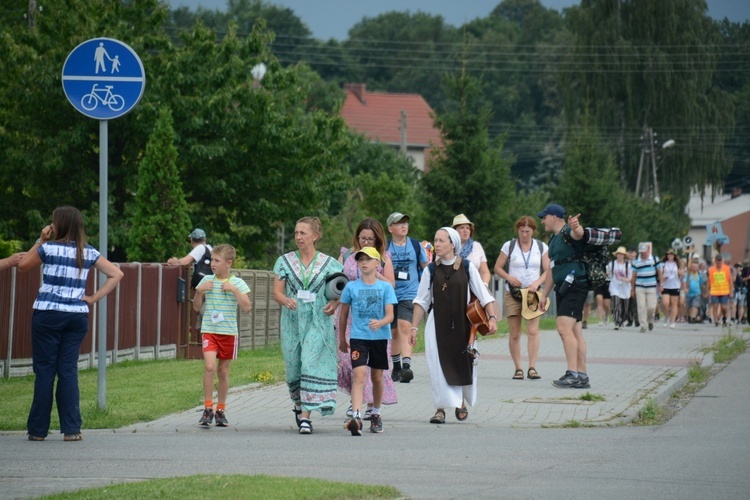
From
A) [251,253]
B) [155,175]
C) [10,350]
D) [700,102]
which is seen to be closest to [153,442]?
[10,350]

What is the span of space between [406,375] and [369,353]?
3884 millimetres

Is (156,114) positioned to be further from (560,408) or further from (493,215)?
(560,408)

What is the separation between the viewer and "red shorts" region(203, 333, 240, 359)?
11.5 metres

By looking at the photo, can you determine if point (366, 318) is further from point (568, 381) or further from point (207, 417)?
point (568, 381)

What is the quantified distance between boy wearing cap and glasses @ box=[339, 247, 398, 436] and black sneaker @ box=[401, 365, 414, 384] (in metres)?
3.79

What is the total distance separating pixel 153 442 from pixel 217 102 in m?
23.6

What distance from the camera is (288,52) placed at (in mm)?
98750

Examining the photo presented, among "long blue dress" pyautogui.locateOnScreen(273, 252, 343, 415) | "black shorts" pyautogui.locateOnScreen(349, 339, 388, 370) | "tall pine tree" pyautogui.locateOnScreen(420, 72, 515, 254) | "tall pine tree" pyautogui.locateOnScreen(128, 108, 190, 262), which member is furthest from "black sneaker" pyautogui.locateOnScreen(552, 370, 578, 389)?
"tall pine tree" pyautogui.locateOnScreen(420, 72, 515, 254)

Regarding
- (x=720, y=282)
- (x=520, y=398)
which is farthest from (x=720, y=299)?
(x=520, y=398)

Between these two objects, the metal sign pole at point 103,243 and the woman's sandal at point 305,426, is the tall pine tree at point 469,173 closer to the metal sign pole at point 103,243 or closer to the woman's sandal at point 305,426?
the metal sign pole at point 103,243

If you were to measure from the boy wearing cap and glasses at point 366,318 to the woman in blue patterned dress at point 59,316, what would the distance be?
1989 millimetres

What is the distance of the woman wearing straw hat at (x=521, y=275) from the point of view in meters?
15.8

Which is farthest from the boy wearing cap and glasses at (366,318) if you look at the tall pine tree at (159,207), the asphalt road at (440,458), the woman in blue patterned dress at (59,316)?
the tall pine tree at (159,207)

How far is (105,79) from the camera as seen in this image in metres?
11.9
